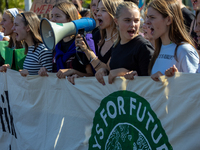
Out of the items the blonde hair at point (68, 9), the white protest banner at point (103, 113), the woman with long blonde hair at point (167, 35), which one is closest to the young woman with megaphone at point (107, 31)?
the white protest banner at point (103, 113)

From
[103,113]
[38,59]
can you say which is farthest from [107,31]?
[38,59]

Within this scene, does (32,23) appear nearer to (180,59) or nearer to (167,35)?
(167,35)

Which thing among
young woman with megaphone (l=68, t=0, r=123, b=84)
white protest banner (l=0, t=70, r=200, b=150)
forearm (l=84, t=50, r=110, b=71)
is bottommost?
white protest banner (l=0, t=70, r=200, b=150)

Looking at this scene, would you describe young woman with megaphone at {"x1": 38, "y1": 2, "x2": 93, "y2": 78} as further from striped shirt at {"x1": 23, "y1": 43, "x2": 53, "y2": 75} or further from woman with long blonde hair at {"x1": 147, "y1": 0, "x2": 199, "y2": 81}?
woman with long blonde hair at {"x1": 147, "y1": 0, "x2": 199, "y2": 81}

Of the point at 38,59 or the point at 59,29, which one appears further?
the point at 38,59

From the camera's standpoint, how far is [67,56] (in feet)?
13.2

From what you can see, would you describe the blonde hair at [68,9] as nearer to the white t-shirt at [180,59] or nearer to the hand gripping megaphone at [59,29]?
the hand gripping megaphone at [59,29]

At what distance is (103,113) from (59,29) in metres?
1.07

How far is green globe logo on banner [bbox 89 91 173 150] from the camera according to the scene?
8.92ft

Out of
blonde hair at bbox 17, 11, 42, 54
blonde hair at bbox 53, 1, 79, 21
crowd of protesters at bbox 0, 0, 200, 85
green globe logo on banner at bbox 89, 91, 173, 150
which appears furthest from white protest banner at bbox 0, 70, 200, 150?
blonde hair at bbox 53, 1, 79, 21

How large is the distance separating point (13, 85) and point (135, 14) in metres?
2.54

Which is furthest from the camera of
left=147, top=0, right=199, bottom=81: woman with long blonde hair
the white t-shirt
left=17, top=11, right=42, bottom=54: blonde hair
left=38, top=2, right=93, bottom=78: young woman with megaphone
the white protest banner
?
left=17, top=11, right=42, bottom=54: blonde hair

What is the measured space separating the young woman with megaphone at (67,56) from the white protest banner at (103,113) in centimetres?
15

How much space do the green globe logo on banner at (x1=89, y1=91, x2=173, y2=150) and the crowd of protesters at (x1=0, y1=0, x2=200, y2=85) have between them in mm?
233
